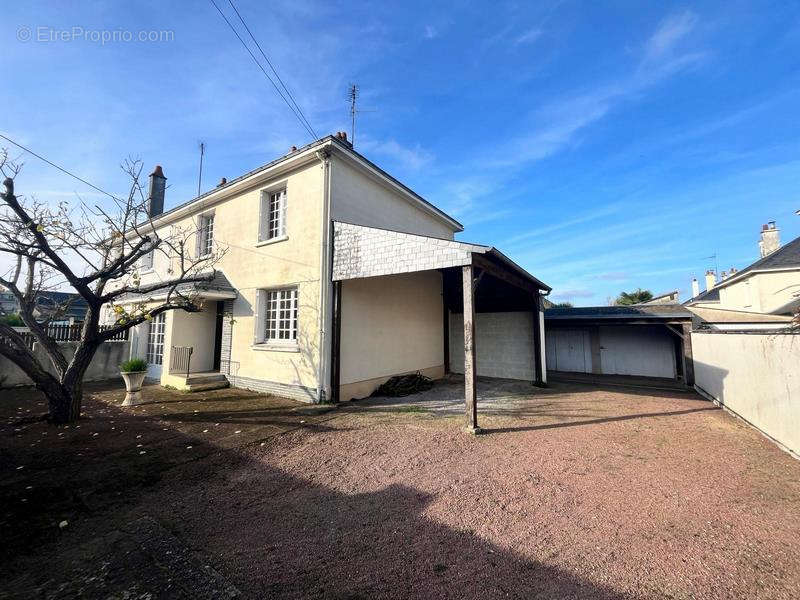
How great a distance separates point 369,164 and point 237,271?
537 cm

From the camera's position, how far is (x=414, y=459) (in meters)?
4.80

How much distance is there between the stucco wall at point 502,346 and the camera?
474 inches

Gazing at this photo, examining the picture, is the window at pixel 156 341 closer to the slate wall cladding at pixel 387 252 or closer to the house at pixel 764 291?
the slate wall cladding at pixel 387 252

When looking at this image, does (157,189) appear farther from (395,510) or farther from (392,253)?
(395,510)

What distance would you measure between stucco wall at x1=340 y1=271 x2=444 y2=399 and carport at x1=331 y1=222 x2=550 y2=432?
28mm

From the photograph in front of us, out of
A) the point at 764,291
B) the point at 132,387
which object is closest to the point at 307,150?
the point at 132,387

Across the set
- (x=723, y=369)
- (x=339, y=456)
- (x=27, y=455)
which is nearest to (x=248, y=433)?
(x=339, y=456)

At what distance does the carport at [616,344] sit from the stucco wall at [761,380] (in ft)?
13.7

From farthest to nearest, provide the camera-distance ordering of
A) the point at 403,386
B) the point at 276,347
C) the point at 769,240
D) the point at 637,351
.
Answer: the point at 769,240, the point at 637,351, the point at 403,386, the point at 276,347

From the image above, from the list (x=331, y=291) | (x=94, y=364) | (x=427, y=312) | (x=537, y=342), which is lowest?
(x=94, y=364)

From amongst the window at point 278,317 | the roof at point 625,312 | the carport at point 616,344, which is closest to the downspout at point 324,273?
the window at point 278,317

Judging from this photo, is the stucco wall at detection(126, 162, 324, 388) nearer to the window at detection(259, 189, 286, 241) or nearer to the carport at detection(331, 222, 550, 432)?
the window at detection(259, 189, 286, 241)

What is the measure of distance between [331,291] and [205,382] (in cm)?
504

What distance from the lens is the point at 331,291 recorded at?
8.34m
